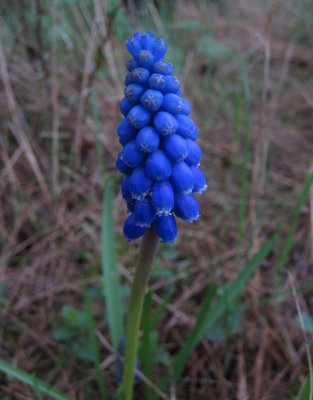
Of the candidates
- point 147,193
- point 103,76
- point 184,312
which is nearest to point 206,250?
point 184,312

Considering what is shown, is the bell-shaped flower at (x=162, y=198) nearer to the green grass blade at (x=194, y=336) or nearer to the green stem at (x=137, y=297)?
the green stem at (x=137, y=297)

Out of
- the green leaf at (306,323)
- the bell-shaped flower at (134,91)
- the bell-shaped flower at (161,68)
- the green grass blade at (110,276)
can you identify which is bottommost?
the green leaf at (306,323)

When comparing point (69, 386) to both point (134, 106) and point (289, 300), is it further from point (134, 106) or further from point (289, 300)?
point (134, 106)

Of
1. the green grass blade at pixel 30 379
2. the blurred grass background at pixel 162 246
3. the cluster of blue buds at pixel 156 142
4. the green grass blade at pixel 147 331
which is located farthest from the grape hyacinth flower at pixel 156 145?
the green grass blade at pixel 30 379

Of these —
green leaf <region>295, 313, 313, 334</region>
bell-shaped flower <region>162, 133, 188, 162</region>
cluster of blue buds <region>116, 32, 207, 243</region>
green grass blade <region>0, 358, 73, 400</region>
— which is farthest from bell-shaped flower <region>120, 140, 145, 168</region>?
green leaf <region>295, 313, 313, 334</region>

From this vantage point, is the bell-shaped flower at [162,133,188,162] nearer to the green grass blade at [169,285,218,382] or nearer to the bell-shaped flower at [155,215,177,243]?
the bell-shaped flower at [155,215,177,243]
